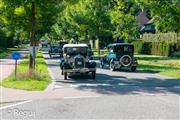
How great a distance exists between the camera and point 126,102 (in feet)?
41.2

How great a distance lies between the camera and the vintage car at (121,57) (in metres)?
26.0

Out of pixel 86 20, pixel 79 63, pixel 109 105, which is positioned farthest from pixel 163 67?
pixel 86 20

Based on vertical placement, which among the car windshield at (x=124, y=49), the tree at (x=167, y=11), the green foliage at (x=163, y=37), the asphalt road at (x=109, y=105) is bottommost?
the asphalt road at (x=109, y=105)

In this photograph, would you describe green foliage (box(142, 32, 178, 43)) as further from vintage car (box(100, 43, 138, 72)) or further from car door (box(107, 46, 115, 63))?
vintage car (box(100, 43, 138, 72))

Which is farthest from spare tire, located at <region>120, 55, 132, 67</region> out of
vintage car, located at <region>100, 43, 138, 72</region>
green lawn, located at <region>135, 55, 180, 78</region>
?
green lawn, located at <region>135, 55, 180, 78</region>

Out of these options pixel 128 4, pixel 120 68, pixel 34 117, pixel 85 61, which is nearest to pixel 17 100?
pixel 34 117

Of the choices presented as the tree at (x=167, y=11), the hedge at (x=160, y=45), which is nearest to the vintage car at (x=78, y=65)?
the tree at (x=167, y=11)

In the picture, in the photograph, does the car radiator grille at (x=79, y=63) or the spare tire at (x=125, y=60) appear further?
the spare tire at (x=125, y=60)

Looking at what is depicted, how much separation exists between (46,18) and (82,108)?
21331 mm

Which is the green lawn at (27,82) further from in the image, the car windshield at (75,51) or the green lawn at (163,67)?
the green lawn at (163,67)

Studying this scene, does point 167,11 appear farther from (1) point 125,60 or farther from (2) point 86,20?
(2) point 86,20

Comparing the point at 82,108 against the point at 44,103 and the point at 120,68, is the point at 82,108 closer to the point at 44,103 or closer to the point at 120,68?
the point at 44,103

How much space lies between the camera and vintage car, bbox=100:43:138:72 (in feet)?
85.4

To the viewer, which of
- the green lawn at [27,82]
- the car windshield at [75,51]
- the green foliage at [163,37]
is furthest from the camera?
the green foliage at [163,37]
